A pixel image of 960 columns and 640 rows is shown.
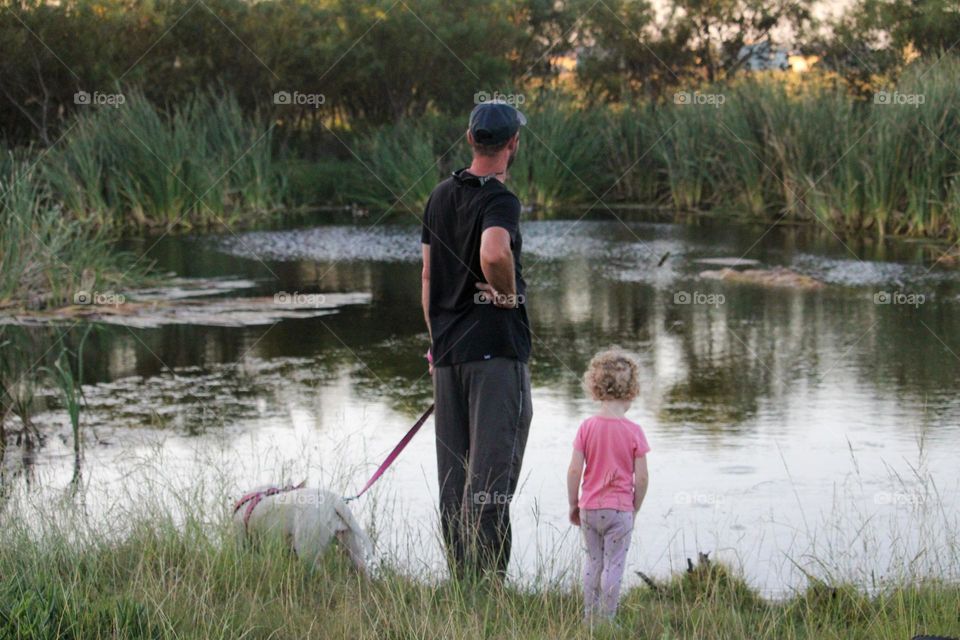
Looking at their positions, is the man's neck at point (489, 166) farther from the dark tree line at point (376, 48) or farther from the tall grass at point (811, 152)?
the dark tree line at point (376, 48)

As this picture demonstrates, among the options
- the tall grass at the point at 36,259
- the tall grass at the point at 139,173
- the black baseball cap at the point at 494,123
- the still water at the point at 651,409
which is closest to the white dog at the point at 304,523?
the still water at the point at 651,409

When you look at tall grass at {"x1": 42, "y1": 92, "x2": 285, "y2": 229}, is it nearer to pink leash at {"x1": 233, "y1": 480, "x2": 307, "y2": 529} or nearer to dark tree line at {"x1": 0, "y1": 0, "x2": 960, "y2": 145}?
dark tree line at {"x1": 0, "y1": 0, "x2": 960, "y2": 145}

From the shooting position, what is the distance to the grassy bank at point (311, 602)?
12.3ft

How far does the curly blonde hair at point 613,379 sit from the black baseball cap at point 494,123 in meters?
0.75

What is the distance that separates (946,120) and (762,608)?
1206 cm

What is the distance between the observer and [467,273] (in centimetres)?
441

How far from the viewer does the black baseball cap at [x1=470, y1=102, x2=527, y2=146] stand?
13.9ft

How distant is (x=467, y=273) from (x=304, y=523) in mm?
944

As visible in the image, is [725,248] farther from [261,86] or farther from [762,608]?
[261,86]

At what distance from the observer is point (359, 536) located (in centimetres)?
450

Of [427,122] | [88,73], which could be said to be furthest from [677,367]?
[88,73]

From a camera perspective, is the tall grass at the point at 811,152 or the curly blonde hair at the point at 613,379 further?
the tall grass at the point at 811,152

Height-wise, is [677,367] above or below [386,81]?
below

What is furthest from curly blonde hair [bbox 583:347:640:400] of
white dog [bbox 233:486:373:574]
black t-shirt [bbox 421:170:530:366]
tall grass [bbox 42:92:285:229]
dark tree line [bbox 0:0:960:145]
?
dark tree line [bbox 0:0:960:145]
